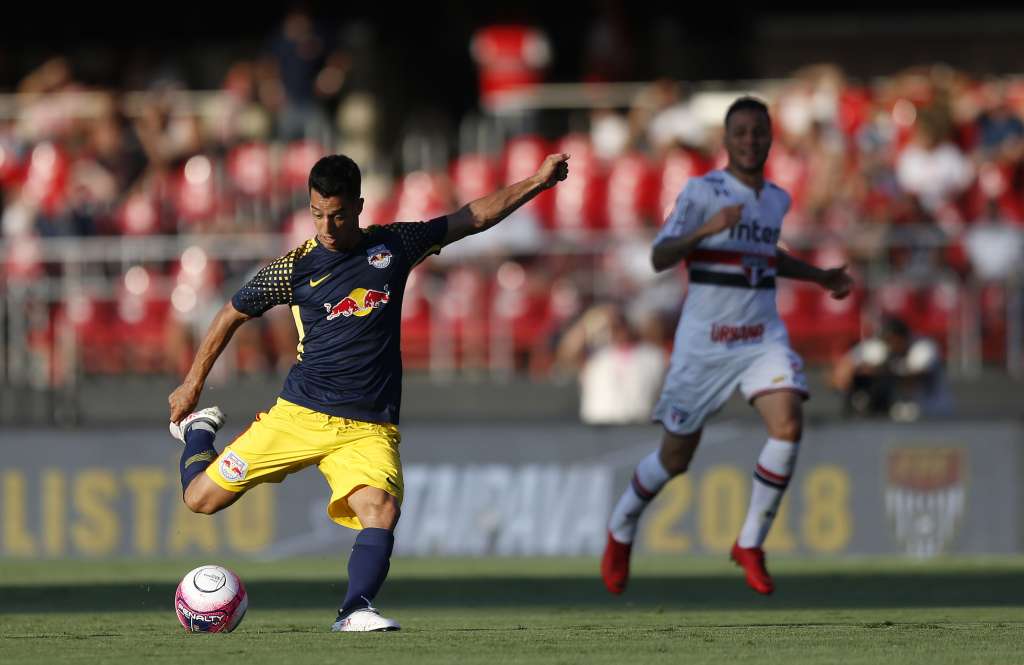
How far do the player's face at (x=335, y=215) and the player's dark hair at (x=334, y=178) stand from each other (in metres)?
0.03

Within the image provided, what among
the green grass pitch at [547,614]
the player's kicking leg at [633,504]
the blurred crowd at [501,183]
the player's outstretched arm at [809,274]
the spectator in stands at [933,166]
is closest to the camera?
the green grass pitch at [547,614]

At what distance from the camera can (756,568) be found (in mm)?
9219

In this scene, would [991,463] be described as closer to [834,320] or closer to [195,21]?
[834,320]

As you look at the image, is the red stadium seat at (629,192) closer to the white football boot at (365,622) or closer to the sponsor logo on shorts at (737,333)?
the sponsor logo on shorts at (737,333)

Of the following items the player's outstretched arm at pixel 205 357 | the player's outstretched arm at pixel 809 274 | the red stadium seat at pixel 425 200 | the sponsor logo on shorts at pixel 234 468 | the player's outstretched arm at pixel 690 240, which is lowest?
the sponsor logo on shorts at pixel 234 468

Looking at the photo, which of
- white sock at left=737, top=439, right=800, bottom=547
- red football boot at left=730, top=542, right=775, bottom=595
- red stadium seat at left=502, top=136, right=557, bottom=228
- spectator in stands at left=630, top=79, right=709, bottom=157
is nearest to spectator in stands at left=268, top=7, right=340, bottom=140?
red stadium seat at left=502, top=136, right=557, bottom=228

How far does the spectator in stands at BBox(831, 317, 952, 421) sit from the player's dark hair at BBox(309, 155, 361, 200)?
7418mm

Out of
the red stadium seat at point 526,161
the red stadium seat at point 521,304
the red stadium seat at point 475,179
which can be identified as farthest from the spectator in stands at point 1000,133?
the red stadium seat at point 475,179

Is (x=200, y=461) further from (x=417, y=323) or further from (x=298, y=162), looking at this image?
(x=298, y=162)

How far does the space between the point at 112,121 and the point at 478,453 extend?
747 centimetres

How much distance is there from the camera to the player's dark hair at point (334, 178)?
750 centimetres

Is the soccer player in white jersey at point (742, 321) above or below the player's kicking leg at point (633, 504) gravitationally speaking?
above

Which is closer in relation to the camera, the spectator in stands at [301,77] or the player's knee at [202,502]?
the player's knee at [202,502]

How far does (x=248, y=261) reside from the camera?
53.8 ft
